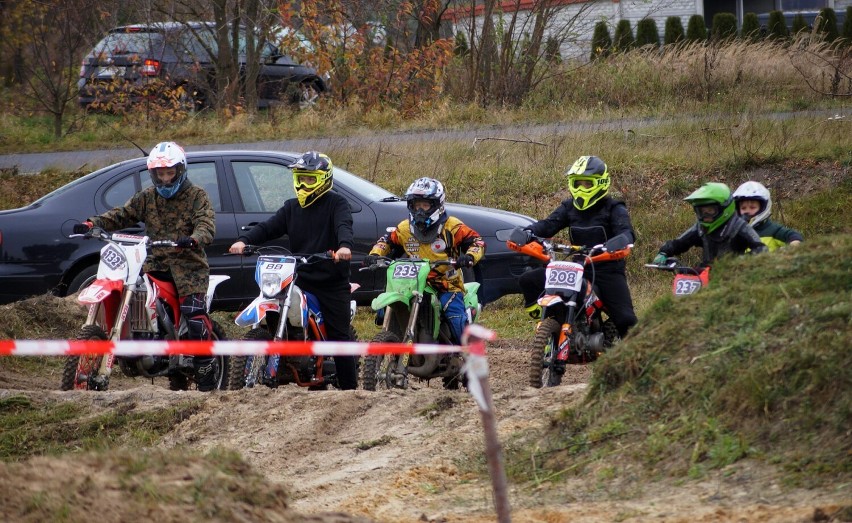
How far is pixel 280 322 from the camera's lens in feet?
29.4

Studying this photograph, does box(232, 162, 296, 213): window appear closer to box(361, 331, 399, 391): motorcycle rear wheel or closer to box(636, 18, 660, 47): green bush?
box(361, 331, 399, 391): motorcycle rear wheel

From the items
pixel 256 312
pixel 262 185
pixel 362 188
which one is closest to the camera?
pixel 256 312

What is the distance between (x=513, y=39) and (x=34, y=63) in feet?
30.7

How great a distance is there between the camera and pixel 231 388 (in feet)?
29.2

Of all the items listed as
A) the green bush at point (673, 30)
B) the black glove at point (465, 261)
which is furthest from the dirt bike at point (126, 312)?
the green bush at point (673, 30)

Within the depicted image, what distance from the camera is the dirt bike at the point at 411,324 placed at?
29.7ft

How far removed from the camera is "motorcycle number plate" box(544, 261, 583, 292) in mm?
9008

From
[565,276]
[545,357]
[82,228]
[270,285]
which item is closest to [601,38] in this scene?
[565,276]

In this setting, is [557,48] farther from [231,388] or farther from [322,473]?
[322,473]

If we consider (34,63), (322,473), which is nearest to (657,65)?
(34,63)

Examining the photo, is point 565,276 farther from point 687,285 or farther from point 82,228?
point 82,228

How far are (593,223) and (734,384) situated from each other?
374 cm

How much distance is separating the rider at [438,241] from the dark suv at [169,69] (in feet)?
48.5

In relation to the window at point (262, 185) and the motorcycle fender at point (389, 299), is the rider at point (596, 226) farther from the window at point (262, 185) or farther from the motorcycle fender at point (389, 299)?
the window at point (262, 185)
